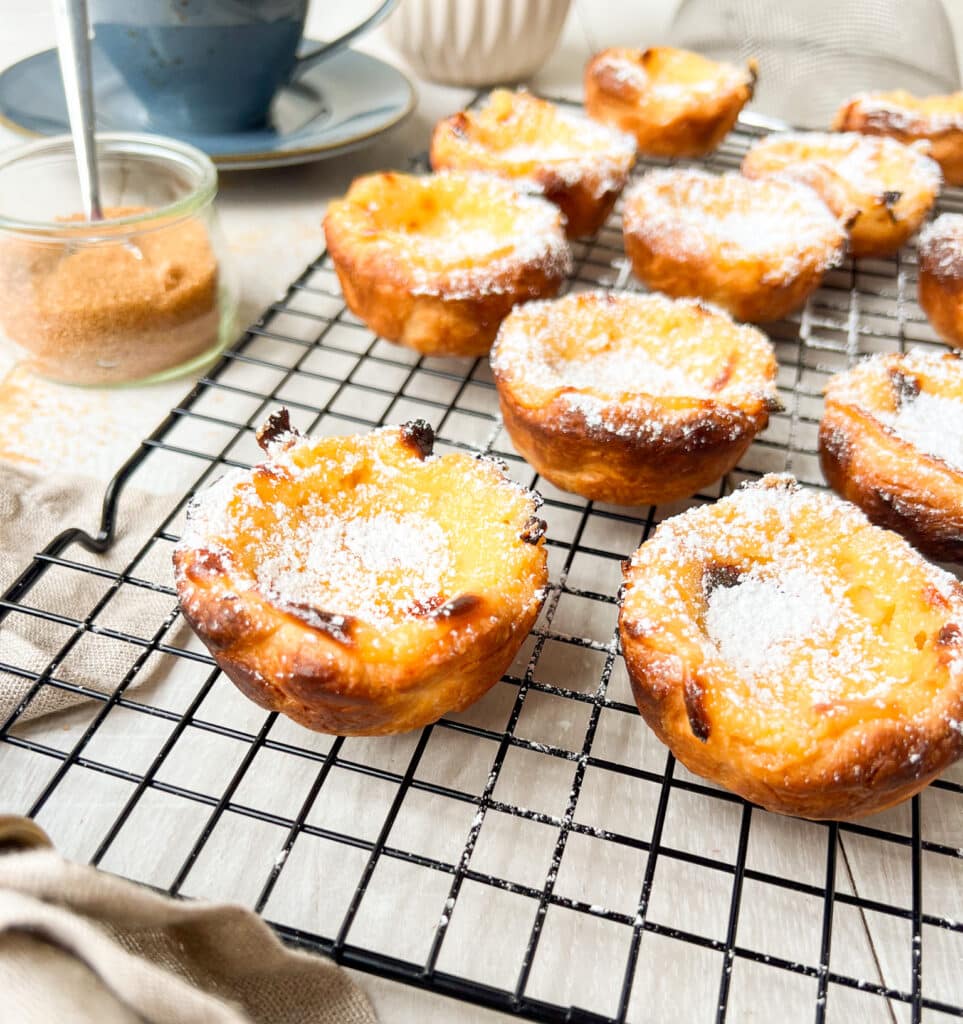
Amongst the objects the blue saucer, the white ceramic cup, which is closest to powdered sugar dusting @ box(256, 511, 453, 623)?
the blue saucer

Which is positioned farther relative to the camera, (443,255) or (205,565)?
(443,255)

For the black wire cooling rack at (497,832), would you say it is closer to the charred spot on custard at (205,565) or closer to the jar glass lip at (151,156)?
the charred spot on custard at (205,565)

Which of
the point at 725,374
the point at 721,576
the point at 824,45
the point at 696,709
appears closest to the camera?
the point at 696,709

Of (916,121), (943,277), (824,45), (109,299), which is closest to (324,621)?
(109,299)

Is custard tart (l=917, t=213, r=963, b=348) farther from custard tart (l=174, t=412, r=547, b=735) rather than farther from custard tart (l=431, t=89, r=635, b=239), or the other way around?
custard tart (l=174, t=412, r=547, b=735)

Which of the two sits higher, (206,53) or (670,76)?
(206,53)

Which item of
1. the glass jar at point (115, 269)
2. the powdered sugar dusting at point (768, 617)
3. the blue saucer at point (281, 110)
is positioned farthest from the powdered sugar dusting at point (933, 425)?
the blue saucer at point (281, 110)

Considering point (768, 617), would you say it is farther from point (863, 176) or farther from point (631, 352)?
point (863, 176)
